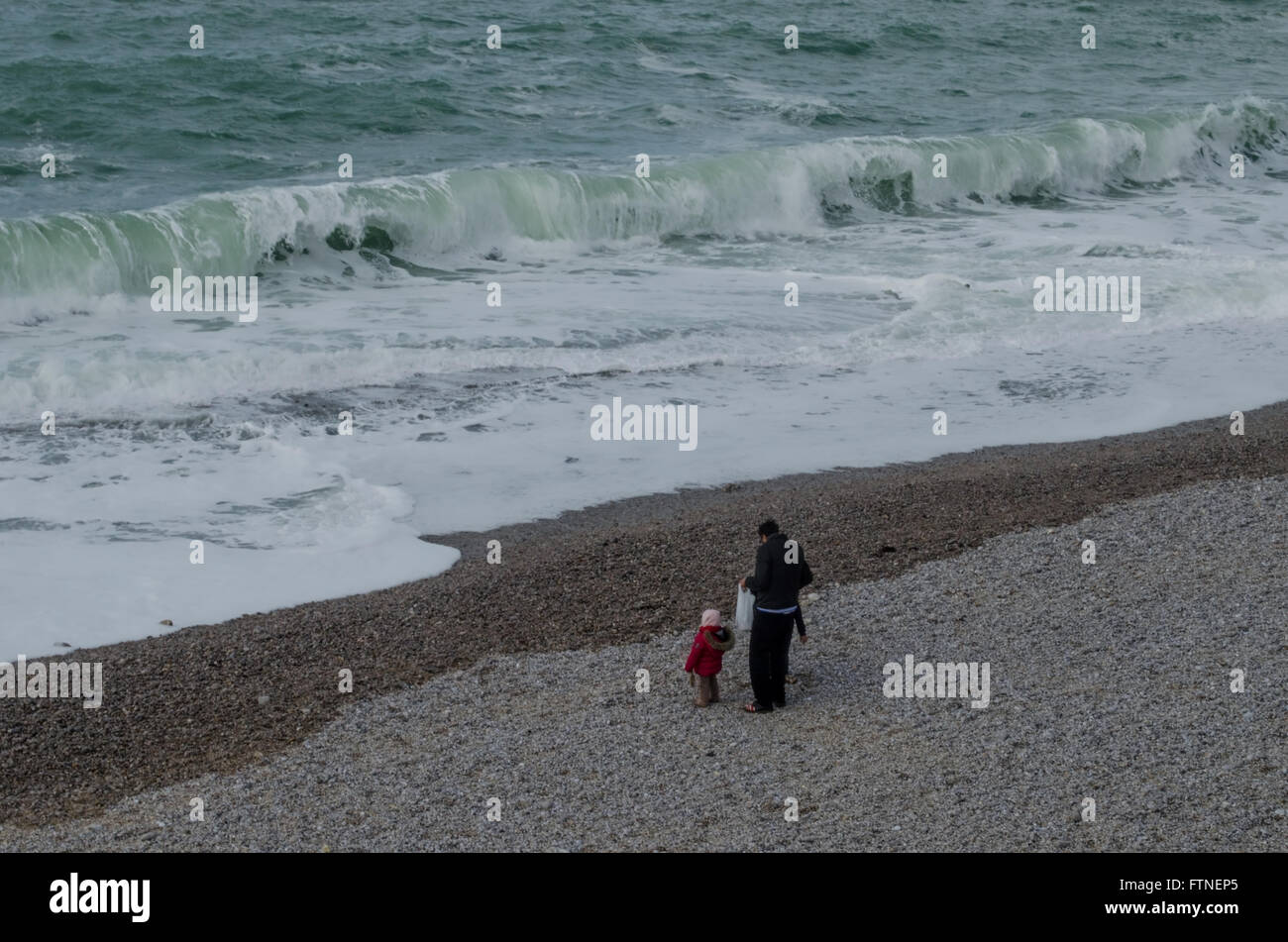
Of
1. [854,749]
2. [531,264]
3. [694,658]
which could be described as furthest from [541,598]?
[531,264]

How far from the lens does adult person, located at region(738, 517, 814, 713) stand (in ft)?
29.7

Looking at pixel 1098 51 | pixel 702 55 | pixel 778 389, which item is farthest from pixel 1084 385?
pixel 1098 51

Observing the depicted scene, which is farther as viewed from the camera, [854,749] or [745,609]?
[745,609]

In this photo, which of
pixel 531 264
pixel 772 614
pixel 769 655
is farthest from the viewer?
A: pixel 531 264

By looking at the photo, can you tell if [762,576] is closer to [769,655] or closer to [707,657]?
[769,655]

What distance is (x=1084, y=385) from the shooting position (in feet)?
56.4

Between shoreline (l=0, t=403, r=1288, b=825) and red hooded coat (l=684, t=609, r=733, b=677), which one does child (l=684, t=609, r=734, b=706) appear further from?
shoreline (l=0, t=403, r=1288, b=825)

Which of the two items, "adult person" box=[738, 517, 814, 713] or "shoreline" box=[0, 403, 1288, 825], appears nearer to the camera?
"shoreline" box=[0, 403, 1288, 825]

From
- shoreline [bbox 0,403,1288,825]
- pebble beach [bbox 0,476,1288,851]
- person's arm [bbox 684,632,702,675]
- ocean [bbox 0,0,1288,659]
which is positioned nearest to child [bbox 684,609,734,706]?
person's arm [bbox 684,632,702,675]

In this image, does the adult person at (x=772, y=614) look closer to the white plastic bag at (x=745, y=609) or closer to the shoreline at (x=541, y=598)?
the white plastic bag at (x=745, y=609)

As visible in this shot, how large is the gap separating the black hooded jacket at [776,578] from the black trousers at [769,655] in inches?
3.2

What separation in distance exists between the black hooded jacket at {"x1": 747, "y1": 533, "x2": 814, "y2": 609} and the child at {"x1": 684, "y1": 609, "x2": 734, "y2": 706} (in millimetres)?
302

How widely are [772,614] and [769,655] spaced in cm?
26

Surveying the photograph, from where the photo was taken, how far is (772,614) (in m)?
9.13
